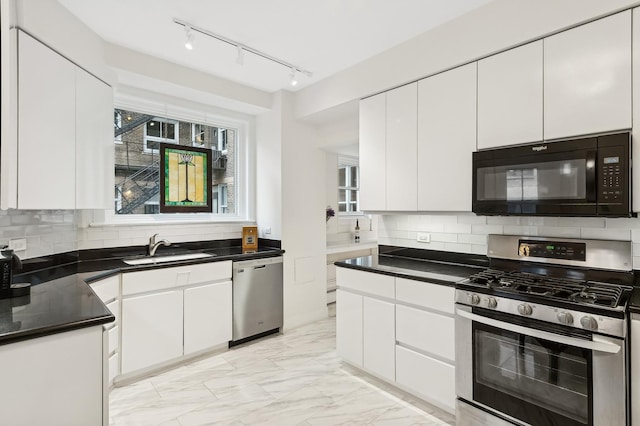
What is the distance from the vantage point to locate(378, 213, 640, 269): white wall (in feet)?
6.51

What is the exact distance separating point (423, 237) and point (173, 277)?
88.9 inches

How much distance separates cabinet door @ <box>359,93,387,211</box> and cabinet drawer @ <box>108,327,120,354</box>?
2280mm

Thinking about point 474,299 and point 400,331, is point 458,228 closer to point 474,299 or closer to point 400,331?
point 474,299

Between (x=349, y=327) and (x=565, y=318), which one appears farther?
(x=349, y=327)

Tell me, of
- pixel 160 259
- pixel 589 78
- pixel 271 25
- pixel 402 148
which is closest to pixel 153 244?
pixel 160 259

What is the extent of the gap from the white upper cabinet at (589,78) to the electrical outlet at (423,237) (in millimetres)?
1222

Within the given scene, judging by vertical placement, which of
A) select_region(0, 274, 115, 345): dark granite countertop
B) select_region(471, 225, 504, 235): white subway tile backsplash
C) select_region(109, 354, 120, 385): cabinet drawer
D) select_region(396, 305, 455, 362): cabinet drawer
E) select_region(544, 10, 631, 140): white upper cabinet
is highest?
select_region(544, 10, 631, 140): white upper cabinet

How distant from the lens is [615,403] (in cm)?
153

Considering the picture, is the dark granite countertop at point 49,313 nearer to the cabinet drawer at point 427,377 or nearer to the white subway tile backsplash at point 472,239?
the cabinet drawer at point 427,377

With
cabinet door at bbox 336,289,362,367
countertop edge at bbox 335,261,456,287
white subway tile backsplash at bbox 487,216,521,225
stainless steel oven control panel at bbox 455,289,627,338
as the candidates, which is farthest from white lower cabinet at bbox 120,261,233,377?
white subway tile backsplash at bbox 487,216,521,225

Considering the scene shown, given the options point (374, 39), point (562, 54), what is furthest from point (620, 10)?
point (374, 39)

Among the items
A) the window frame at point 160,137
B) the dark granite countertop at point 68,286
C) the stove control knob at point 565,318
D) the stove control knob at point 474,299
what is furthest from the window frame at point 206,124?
the stove control knob at point 565,318

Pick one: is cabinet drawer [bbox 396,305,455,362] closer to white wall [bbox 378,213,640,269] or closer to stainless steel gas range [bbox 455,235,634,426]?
stainless steel gas range [bbox 455,235,634,426]

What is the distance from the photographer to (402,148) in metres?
2.76
